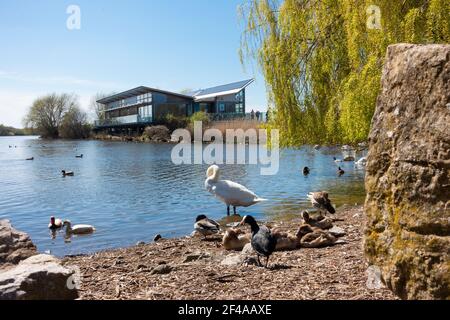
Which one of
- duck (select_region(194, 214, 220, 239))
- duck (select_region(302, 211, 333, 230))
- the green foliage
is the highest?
the green foliage

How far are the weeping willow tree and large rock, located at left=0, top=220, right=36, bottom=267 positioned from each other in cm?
630

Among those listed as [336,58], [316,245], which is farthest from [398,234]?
[336,58]

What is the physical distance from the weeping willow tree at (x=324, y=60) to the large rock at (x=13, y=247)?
6.30 meters

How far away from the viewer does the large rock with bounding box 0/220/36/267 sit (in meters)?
6.48

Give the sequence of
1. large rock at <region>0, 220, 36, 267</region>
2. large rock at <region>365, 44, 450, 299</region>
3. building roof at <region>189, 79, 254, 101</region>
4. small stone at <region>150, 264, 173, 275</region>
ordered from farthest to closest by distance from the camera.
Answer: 1. building roof at <region>189, 79, 254, 101</region>
2. small stone at <region>150, 264, 173, 275</region>
3. large rock at <region>0, 220, 36, 267</region>
4. large rock at <region>365, 44, 450, 299</region>

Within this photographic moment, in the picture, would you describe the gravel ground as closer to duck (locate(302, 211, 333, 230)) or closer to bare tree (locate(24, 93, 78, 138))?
duck (locate(302, 211, 333, 230))

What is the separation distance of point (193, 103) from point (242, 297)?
79.7 meters

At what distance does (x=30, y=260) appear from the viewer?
5.35 meters

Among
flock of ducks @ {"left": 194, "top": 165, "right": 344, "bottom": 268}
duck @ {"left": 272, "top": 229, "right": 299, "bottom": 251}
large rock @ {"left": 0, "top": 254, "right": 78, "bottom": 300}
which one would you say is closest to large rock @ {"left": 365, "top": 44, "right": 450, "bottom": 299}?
flock of ducks @ {"left": 194, "top": 165, "right": 344, "bottom": 268}

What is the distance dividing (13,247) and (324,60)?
8765 mm

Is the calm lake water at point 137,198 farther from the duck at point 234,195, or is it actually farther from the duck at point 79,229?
the duck at point 234,195

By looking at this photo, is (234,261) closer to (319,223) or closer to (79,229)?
(319,223)

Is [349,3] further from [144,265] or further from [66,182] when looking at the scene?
[66,182]

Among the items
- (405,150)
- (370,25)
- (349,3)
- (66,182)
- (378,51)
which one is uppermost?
(349,3)
